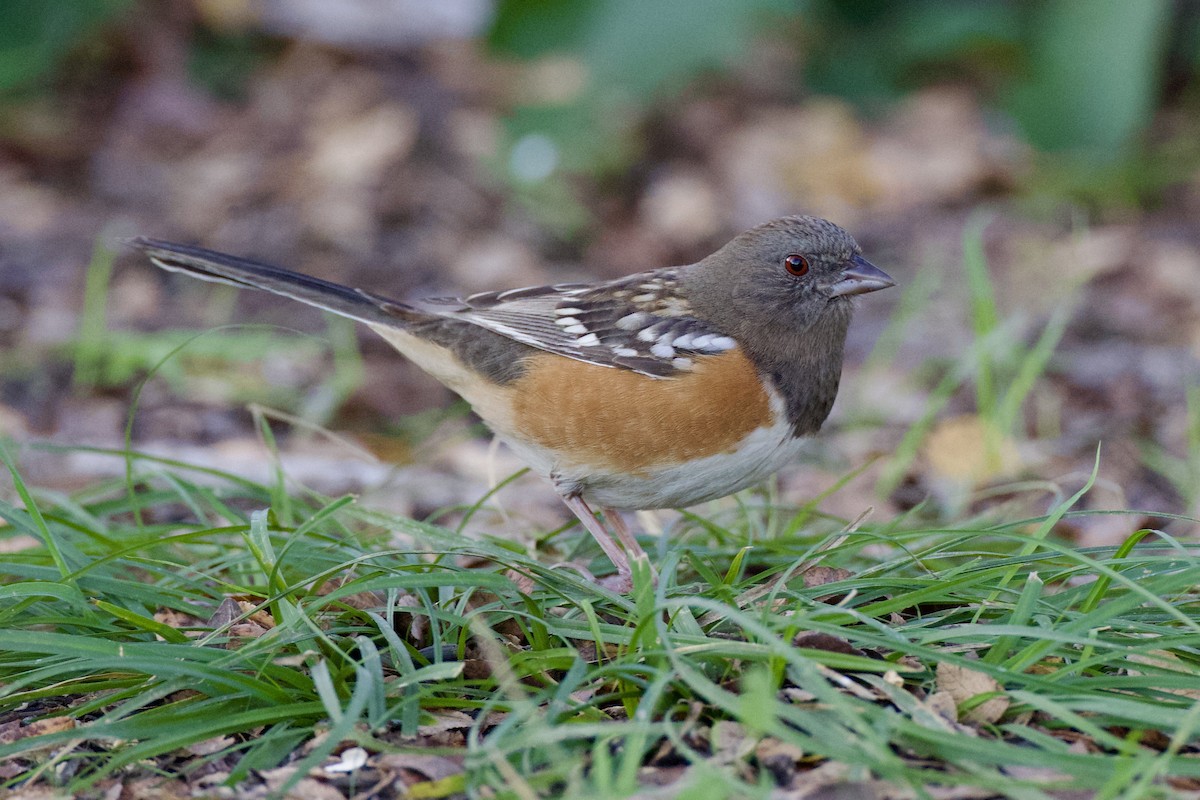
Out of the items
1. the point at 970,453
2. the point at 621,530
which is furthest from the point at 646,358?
the point at 970,453

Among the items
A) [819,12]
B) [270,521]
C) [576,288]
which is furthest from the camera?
[819,12]

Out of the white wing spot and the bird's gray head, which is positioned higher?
the bird's gray head

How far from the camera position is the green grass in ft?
6.34

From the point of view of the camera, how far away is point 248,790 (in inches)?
80.7

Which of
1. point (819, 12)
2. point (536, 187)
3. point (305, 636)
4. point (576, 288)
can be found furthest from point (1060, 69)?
point (305, 636)

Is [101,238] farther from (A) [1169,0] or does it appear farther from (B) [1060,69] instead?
(A) [1169,0]

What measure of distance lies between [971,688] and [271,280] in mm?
1944

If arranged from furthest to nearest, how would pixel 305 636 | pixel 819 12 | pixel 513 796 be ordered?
pixel 819 12 < pixel 305 636 < pixel 513 796

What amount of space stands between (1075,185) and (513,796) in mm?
5624

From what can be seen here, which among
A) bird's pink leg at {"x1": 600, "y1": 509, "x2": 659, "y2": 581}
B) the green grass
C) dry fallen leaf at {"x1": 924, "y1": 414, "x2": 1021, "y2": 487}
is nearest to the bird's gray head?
bird's pink leg at {"x1": 600, "y1": 509, "x2": 659, "y2": 581}

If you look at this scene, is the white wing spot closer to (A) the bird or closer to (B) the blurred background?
(A) the bird

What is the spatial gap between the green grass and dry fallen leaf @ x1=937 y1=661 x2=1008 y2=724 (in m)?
0.01

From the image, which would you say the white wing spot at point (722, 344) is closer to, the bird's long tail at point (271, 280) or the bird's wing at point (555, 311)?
the bird's wing at point (555, 311)

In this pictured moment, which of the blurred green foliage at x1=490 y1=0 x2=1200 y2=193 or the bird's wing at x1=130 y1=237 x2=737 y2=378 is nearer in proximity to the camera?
the bird's wing at x1=130 y1=237 x2=737 y2=378
